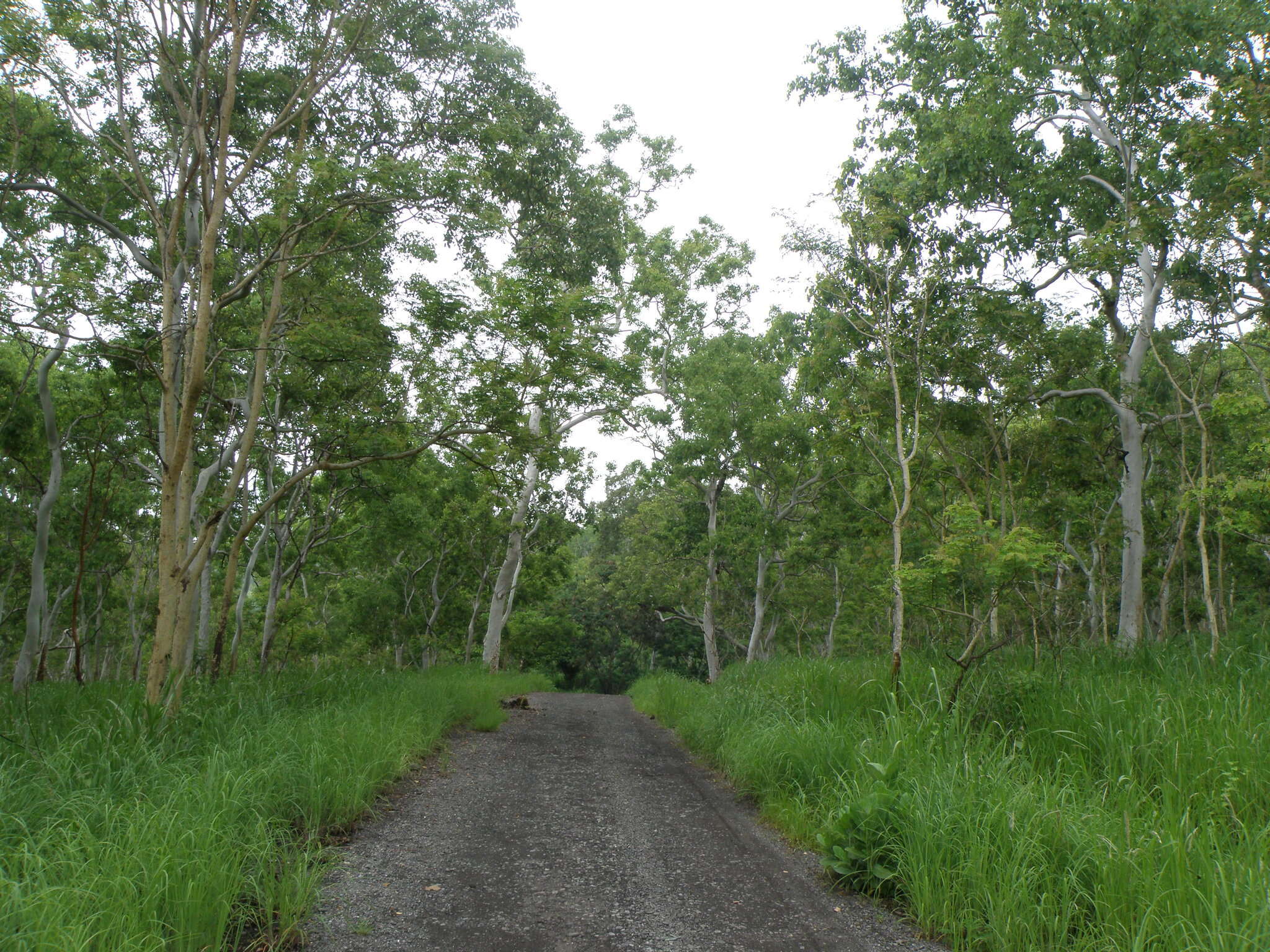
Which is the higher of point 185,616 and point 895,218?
point 895,218

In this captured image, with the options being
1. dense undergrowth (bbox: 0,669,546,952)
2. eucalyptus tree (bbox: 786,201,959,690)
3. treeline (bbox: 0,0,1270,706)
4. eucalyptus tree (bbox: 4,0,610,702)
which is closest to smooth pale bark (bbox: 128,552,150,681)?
treeline (bbox: 0,0,1270,706)

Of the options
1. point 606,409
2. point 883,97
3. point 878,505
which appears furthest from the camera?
point 606,409

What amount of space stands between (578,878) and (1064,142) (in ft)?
44.3

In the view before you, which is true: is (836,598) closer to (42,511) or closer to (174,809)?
(42,511)

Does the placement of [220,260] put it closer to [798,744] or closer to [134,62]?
[134,62]

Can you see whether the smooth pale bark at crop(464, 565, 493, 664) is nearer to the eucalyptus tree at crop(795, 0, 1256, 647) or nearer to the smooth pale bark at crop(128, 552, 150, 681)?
the smooth pale bark at crop(128, 552, 150, 681)

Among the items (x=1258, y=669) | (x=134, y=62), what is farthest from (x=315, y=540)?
(x=1258, y=669)

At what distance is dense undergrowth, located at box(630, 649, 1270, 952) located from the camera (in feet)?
10.7

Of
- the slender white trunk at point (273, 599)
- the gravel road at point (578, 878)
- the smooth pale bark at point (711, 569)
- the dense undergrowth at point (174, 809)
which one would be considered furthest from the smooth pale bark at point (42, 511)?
the smooth pale bark at point (711, 569)

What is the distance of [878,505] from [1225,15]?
9.02m

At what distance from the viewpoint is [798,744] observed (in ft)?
20.6

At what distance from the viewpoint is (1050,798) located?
4.16 metres

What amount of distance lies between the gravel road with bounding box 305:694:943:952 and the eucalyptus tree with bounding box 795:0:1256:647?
7.45m

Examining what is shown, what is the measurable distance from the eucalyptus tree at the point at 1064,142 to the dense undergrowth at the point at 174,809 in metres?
8.80
